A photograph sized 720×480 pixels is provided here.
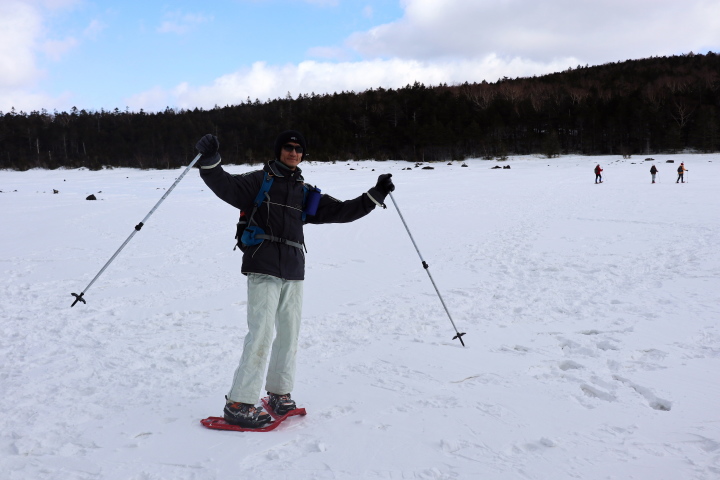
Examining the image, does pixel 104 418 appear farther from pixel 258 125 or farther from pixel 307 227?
pixel 258 125

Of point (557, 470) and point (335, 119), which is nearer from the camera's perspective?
point (557, 470)

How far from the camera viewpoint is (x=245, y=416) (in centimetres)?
324

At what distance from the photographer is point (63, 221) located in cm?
1538

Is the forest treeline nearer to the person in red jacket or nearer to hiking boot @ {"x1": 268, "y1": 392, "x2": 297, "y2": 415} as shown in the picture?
the person in red jacket

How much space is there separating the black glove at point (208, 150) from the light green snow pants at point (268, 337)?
81 centimetres

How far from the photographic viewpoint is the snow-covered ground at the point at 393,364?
9.43 feet

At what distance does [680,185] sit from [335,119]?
57.1m

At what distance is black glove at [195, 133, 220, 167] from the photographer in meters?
3.15

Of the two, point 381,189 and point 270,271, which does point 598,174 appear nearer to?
point 381,189

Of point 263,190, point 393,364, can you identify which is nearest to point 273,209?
point 263,190

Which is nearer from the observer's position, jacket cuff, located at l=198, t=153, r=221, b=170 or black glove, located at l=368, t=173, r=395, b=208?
jacket cuff, located at l=198, t=153, r=221, b=170

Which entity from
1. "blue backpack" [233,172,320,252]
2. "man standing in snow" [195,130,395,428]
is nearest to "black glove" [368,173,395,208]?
"man standing in snow" [195,130,395,428]

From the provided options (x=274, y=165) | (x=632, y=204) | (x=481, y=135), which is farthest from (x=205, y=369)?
(x=481, y=135)

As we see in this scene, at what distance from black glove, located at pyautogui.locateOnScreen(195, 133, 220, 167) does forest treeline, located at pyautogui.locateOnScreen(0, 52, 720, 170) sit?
5369cm
